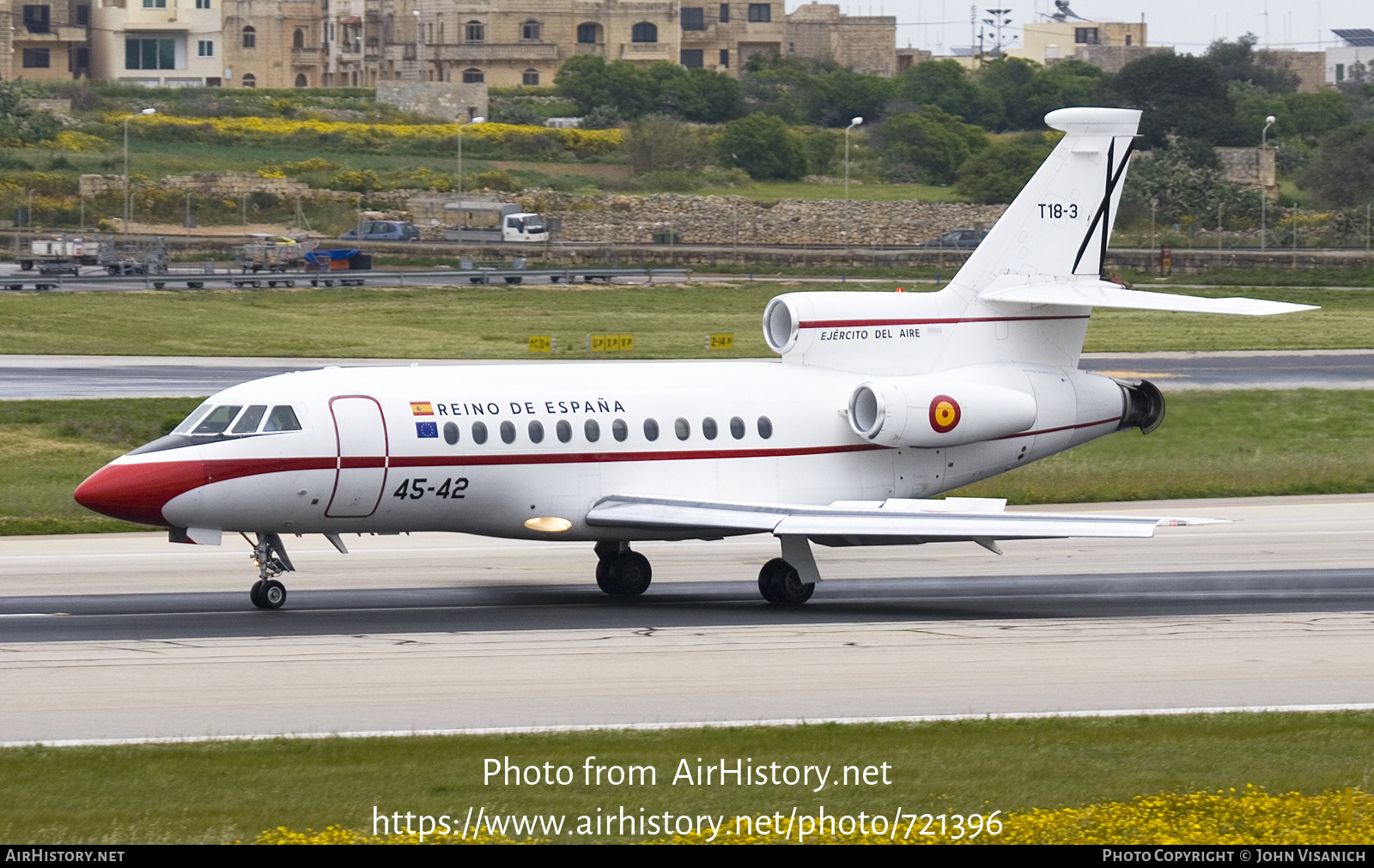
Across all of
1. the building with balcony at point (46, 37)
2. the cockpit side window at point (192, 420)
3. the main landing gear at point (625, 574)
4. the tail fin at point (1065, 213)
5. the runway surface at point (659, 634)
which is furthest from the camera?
the building with balcony at point (46, 37)

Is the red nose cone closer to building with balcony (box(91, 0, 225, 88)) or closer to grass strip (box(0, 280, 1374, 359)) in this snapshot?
grass strip (box(0, 280, 1374, 359))

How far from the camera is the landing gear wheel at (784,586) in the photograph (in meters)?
26.6

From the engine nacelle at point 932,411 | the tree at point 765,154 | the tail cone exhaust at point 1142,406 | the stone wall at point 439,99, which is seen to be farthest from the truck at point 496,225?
the engine nacelle at point 932,411

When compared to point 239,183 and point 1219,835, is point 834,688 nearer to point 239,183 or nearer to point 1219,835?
point 1219,835

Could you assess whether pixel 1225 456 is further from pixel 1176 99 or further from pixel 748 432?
pixel 1176 99

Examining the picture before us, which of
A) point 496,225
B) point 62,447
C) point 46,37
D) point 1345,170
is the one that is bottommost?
point 62,447

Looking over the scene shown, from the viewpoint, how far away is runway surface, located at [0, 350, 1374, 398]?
52062mm

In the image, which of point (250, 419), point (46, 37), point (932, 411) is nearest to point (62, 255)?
point (250, 419)

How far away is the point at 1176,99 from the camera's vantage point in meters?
164

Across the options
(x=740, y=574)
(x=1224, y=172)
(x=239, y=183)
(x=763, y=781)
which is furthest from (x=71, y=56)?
(x=763, y=781)

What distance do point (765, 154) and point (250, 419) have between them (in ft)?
415

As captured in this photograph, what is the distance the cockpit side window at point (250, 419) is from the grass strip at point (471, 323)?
37.0 meters

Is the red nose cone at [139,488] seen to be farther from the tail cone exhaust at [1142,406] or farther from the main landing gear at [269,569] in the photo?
the tail cone exhaust at [1142,406]
